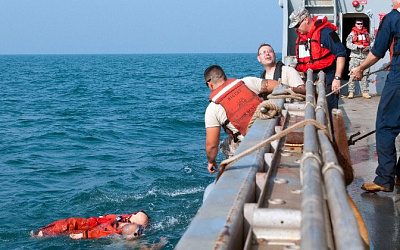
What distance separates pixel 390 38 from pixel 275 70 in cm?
251

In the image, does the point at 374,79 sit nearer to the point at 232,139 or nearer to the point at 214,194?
the point at 232,139

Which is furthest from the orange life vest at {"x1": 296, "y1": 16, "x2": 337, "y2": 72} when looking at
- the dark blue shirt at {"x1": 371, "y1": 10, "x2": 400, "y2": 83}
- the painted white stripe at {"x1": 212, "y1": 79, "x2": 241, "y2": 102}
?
the dark blue shirt at {"x1": 371, "y1": 10, "x2": 400, "y2": 83}

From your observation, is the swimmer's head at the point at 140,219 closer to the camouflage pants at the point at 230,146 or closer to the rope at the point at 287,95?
the camouflage pants at the point at 230,146

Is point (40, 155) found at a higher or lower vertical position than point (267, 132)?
lower

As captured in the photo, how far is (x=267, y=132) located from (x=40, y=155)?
1725cm

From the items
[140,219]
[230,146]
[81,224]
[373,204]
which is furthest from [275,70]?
[81,224]

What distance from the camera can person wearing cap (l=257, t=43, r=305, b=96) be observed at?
723 centimetres

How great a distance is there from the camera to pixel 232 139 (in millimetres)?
6301

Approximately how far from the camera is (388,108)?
204 inches

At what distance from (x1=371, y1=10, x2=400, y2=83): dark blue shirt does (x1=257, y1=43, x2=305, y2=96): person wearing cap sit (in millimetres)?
2018

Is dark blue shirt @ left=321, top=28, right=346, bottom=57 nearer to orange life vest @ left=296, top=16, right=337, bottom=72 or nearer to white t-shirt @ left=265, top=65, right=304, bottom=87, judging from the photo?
orange life vest @ left=296, top=16, right=337, bottom=72

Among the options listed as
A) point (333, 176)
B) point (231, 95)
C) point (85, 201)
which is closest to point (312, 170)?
point (333, 176)

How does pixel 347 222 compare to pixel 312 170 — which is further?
pixel 312 170

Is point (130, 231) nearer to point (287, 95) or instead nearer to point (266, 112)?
point (287, 95)
